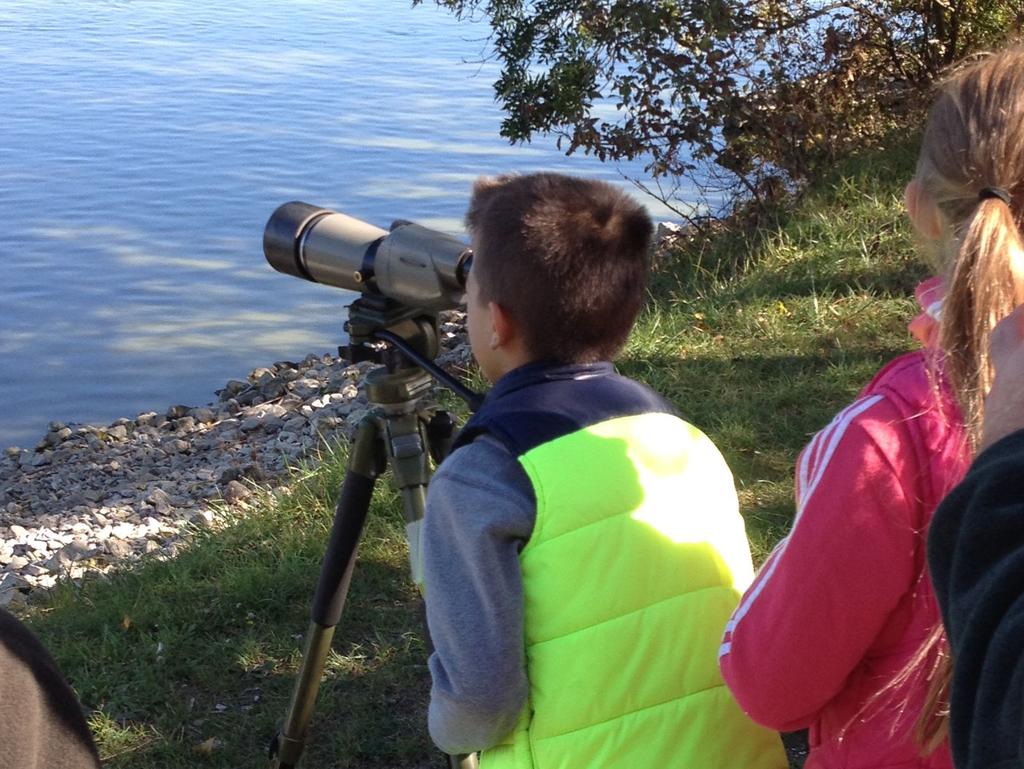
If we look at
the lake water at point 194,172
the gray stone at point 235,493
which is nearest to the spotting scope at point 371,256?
the gray stone at point 235,493

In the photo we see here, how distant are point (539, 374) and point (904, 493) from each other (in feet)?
1.79

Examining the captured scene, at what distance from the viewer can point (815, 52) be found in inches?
275

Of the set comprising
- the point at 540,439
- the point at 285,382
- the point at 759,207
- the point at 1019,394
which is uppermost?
the point at 1019,394

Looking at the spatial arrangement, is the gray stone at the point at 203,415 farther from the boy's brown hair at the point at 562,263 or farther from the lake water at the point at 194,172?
the boy's brown hair at the point at 562,263

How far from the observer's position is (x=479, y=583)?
168 cm

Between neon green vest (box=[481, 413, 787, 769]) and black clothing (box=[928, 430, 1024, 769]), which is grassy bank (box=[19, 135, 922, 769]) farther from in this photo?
black clothing (box=[928, 430, 1024, 769])

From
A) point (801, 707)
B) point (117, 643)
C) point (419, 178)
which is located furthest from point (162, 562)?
point (419, 178)

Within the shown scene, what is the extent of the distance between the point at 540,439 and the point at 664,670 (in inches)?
13.1

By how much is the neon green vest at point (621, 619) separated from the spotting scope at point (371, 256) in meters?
0.47

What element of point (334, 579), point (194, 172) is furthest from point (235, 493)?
point (194, 172)

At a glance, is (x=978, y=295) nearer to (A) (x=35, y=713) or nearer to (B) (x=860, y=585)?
(B) (x=860, y=585)

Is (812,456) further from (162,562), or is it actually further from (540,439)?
(162,562)

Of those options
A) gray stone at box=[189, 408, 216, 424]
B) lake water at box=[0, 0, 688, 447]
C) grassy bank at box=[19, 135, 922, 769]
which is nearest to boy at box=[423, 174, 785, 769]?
grassy bank at box=[19, 135, 922, 769]

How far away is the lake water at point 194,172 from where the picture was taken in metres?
8.72
